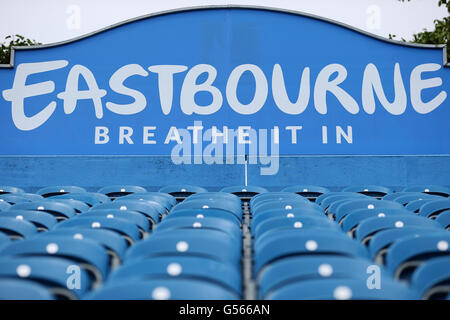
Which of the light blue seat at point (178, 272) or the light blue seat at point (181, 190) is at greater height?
the light blue seat at point (181, 190)

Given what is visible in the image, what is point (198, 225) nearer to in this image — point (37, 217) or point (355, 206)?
point (37, 217)

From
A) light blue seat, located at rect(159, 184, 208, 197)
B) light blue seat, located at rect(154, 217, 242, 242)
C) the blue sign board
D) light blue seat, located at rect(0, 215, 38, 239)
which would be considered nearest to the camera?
light blue seat, located at rect(154, 217, 242, 242)

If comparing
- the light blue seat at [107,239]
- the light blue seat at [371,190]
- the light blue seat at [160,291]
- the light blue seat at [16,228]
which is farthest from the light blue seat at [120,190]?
the light blue seat at [160,291]

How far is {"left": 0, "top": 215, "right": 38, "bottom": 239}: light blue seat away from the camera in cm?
280

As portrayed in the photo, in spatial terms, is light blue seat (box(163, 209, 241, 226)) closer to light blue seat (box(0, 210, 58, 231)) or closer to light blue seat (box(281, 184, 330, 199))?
light blue seat (box(0, 210, 58, 231))

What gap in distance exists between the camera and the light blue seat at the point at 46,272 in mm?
1900

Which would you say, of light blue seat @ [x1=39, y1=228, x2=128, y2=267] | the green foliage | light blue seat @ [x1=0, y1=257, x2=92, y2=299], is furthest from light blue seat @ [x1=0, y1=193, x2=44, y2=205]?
the green foliage

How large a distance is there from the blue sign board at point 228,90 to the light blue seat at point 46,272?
457 centimetres

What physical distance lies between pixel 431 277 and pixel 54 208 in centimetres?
299

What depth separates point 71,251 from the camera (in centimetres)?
216

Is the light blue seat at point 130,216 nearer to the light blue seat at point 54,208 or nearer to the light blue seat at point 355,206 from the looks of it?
the light blue seat at point 54,208

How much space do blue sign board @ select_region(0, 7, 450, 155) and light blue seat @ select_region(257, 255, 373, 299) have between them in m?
4.55

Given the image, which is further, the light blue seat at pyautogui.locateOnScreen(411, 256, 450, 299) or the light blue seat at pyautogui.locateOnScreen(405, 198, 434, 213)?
the light blue seat at pyautogui.locateOnScreen(405, 198, 434, 213)
